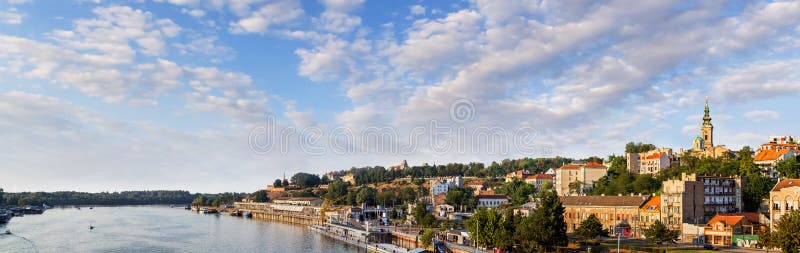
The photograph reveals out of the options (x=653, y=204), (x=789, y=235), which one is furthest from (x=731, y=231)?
(x=789, y=235)

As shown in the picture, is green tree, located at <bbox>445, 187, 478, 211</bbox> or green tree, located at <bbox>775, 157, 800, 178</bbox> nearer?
green tree, located at <bbox>775, 157, 800, 178</bbox>

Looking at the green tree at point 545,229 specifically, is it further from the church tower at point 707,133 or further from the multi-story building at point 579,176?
the church tower at point 707,133

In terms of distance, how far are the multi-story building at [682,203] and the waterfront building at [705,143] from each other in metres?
36.0

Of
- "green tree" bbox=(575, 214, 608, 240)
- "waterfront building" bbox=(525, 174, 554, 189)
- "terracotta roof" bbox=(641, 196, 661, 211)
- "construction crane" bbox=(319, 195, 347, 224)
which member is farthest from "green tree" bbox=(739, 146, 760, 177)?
"construction crane" bbox=(319, 195, 347, 224)

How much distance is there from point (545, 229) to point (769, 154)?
5295 cm

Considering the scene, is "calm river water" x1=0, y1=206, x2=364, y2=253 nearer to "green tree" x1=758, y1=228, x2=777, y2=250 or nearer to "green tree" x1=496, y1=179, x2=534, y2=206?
"green tree" x1=496, y1=179, x2=534, y2=206

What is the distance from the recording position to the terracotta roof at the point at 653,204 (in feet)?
199

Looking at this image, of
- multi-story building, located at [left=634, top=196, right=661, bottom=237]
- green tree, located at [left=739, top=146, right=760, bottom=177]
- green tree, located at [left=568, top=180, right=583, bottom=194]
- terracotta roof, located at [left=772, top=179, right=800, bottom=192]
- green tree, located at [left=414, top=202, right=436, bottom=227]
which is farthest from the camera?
green tree, located at [left=568, top=180, right=583, bottom=194]

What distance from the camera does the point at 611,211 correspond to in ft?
214

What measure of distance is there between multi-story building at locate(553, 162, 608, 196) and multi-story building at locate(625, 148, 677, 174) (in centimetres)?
485

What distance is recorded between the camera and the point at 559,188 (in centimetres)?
10231

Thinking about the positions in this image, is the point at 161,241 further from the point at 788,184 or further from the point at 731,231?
the point at 788,184

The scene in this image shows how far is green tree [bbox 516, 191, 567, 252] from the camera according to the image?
46.7 meters

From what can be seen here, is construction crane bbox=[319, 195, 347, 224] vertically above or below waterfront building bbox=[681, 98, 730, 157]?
below
